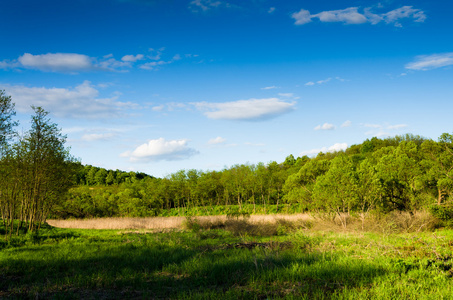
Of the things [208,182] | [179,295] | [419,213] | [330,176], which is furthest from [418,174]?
[208,182]

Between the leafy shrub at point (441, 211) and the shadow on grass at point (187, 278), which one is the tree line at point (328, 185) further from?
the shadow on grass at point (187, 278)

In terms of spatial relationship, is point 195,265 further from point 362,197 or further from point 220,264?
point 362,197

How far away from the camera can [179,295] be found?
18.1ft

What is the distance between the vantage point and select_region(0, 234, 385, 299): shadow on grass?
576 cm

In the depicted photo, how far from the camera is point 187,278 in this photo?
A: 270 inches

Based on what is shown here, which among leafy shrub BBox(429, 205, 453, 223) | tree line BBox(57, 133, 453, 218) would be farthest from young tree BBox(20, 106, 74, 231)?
leafy shrub BBox(429, 205, 453, 223)

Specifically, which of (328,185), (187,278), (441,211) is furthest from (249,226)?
(187,278)

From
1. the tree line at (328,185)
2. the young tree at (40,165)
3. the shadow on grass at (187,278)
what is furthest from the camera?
the tree line at (328,185)

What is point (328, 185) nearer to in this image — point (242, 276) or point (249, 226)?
point (249, 226)

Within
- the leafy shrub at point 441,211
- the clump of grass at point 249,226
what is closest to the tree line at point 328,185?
the leafy shrub at point 441,211

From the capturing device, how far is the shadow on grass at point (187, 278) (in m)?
5.76

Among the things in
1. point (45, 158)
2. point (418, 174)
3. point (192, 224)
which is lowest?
point (192, 224)

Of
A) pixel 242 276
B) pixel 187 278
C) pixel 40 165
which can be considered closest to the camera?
pixel 242 276

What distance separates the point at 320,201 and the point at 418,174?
27.1 feet
